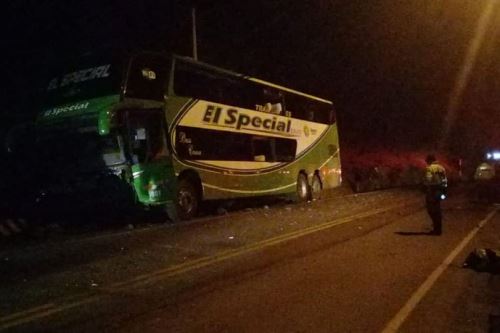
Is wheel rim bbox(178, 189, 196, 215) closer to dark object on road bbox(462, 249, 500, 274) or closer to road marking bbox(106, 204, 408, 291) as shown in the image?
road marking bbox(106, 204, 408, 291)

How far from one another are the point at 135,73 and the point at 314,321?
34.0 ft

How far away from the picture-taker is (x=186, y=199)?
59.3ft

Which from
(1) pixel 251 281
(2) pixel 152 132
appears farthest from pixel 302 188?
(1) pixel 251 281

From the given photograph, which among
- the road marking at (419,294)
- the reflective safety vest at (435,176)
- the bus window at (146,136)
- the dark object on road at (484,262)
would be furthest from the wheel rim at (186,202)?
the dark object on road at (484,262)

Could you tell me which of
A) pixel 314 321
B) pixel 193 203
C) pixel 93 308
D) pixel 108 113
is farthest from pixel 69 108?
pixel 314 321

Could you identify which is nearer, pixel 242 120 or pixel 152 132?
pixel 152 132

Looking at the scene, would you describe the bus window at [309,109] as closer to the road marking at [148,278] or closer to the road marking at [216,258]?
the road marking at [216,258]

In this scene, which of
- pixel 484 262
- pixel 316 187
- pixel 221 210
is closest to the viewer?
pixel 484 262

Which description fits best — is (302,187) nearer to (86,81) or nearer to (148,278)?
(86,81)

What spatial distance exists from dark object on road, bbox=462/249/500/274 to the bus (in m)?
8.36

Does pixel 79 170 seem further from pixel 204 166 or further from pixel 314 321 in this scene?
pixel 314 321

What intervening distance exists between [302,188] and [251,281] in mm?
17232

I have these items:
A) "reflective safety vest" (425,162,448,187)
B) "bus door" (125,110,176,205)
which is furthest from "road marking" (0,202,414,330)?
"bus door" (125,110,176,205)

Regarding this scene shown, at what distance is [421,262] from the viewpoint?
35.9 feet
